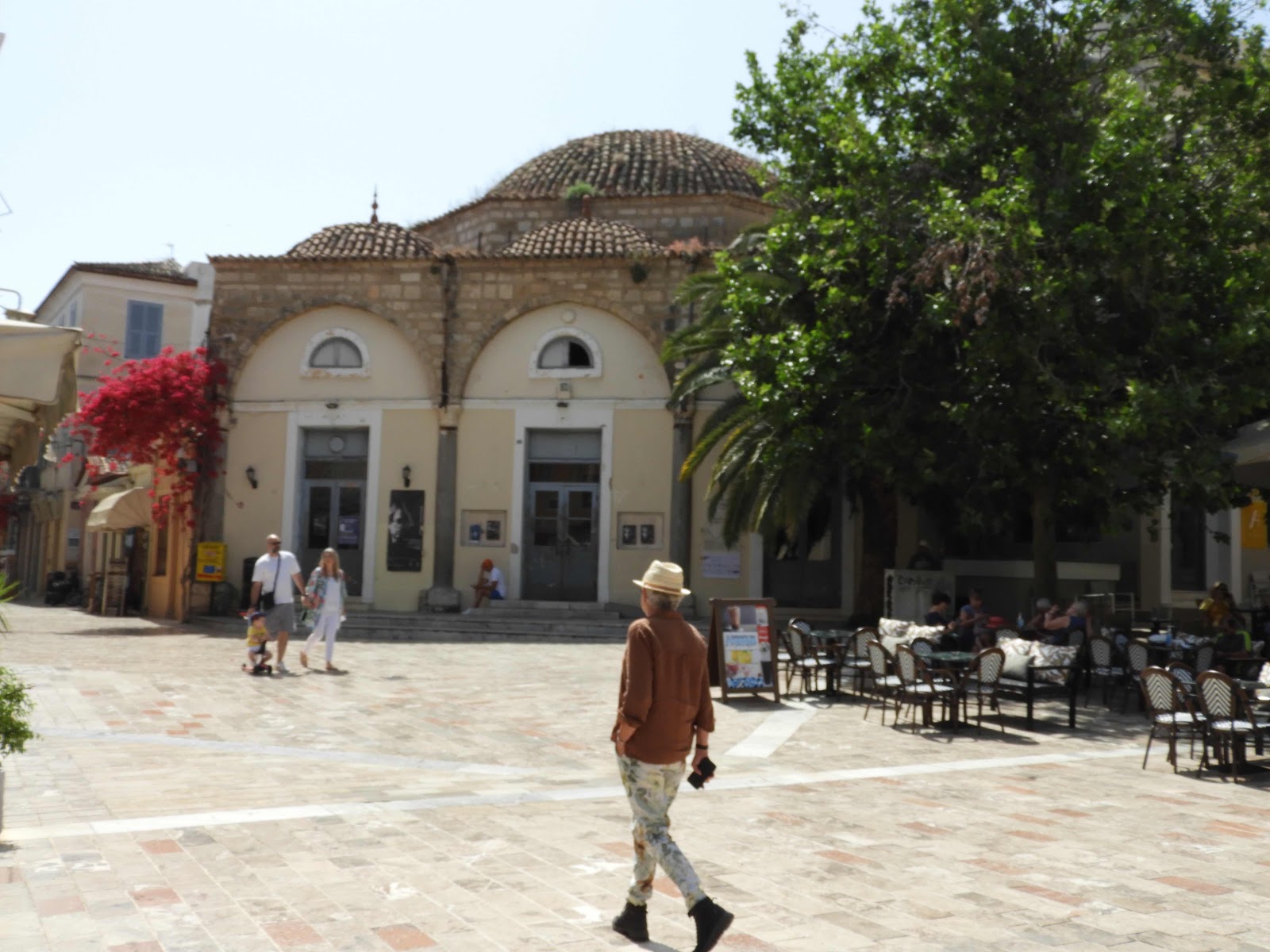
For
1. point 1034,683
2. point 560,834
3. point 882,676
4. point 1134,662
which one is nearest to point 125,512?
point 882,676

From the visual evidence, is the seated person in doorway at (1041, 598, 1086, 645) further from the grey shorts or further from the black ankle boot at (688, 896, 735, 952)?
the black ankle boot at (688, 896, 735, 952)

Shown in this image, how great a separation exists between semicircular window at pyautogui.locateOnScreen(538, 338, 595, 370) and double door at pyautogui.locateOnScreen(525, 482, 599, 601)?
8.03 feet

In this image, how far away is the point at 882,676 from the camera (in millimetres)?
12984

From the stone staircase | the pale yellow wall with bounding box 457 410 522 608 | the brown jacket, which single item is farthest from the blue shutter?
the brown jacket

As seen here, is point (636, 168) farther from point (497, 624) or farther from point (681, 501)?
point (497, 624)

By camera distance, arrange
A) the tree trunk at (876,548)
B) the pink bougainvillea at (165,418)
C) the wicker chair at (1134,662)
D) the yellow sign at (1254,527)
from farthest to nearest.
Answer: the pink bougainvillea at (165,418) → the yellow sign at (1254,527) → the tree trunk at (876,548) → the wicker chair at (1134,662)

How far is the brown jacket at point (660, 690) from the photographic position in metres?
5.35

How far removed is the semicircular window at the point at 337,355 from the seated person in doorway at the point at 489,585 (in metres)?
5.28

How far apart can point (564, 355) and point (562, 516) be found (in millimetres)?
3307

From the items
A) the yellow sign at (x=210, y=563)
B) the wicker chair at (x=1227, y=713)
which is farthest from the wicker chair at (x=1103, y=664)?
the yellow sign at (x=210, y=563)

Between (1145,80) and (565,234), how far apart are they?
12.4 meters

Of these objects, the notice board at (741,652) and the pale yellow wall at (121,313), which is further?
the pale yellow wall at (121,313)

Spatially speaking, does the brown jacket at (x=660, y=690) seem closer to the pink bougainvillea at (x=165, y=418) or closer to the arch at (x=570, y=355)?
the arch at (x=570, y=355)

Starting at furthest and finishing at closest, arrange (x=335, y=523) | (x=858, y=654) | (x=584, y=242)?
(x=335, y=523) → (x=584, y=242) → (x=858, y=654)
